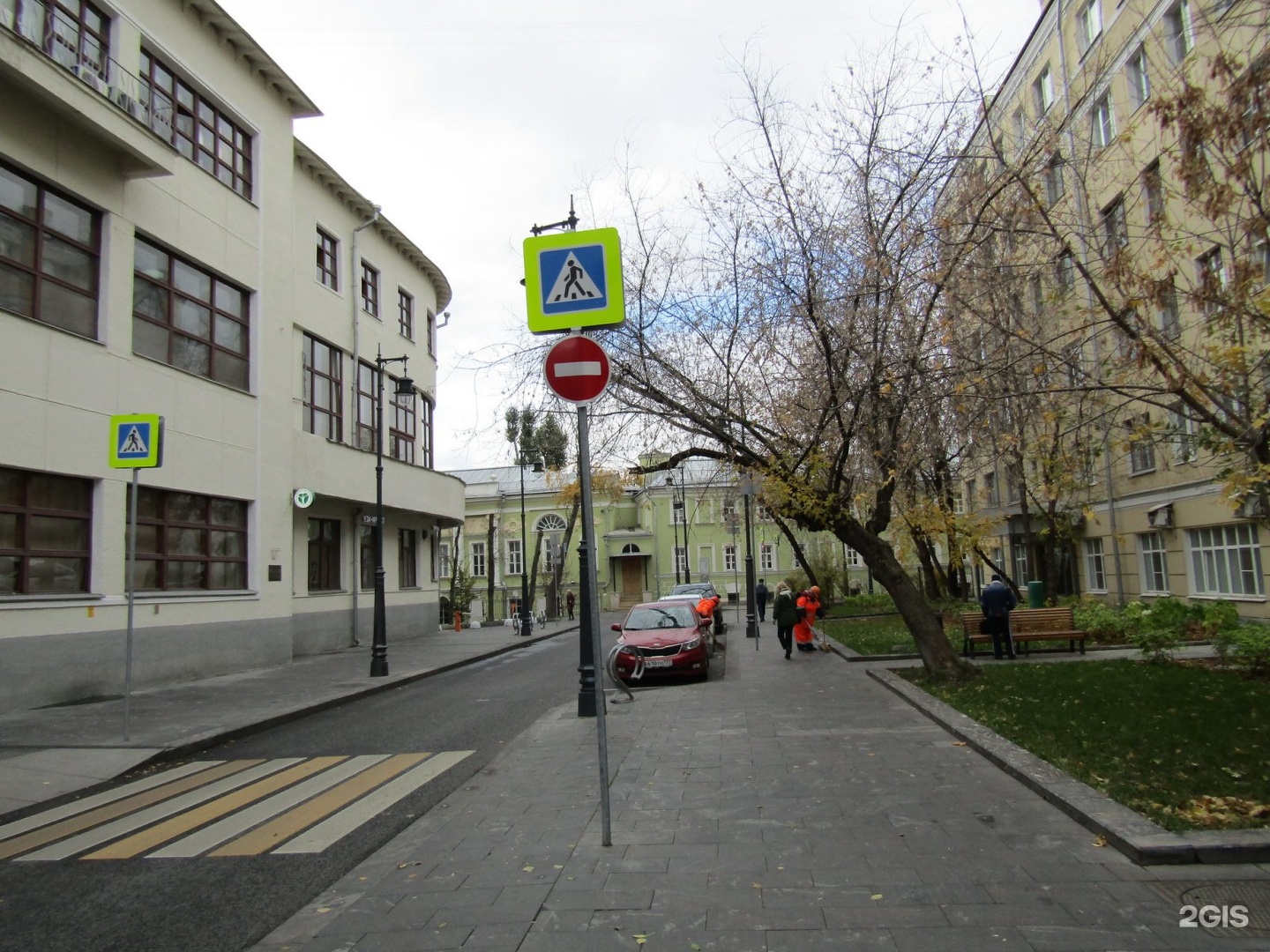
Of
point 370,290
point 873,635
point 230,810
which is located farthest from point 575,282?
point 370,290

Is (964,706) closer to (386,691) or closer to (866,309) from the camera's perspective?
(866,309)

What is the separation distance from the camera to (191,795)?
7629mm

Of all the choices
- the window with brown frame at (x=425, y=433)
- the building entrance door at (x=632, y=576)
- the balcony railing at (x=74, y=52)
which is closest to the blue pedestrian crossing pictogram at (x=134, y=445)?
the balcony railing at (x=74, y=52)

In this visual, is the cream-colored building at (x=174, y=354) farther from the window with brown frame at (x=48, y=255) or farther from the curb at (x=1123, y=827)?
the curb at (x=1123, y=827)

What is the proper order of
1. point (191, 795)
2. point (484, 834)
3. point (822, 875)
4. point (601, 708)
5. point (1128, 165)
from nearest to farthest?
1. point (822, 875)
2. point (601, 708)
3. point (484, 834)
4. point (191, 795)
5. point (1128, 165)

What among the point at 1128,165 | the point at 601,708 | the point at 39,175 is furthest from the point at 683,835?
the point at 1128,165

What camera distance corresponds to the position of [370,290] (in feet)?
84.4

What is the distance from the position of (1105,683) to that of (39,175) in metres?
16.6

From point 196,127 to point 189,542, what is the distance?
817 cm

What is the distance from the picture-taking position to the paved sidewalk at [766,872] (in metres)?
4.02

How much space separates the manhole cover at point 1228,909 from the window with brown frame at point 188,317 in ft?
52.8

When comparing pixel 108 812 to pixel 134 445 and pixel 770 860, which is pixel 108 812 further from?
pixel 770 860

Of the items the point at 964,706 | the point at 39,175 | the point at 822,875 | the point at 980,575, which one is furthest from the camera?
the point at 980,575

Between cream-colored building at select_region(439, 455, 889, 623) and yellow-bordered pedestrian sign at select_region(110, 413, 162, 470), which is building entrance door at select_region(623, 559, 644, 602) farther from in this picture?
yellow-bordered pedestrian sign at select_region(110, 413, 162, 470)
